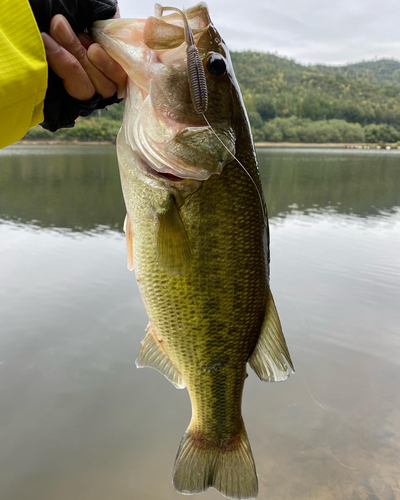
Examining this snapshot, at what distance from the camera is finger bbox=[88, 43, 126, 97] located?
4.32ft

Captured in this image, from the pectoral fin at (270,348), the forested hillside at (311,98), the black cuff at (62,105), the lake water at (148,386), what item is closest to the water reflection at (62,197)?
the lake water at (148,386)

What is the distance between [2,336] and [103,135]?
4604 centimetres

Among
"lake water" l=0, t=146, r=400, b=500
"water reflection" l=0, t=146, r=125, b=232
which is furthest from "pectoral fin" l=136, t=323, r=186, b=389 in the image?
"water reflection" l=0, t=146, r=125, b=232

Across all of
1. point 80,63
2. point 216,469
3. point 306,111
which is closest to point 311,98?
point 306,111

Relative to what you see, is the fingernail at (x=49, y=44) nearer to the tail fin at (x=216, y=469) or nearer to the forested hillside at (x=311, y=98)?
the tail fin at (x=216, y=469)

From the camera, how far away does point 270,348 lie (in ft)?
5.30

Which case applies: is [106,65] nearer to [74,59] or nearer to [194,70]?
[74,59]

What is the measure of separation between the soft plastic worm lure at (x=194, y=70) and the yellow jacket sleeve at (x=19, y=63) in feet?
1.29

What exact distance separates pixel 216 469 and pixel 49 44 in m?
1.67

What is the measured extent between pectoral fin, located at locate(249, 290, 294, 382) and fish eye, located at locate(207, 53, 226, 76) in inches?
33.0

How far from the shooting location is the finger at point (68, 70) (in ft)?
4.21

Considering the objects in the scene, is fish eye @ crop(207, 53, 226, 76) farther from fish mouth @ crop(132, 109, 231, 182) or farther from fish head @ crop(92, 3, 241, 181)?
fish mouth @ crop(132, 109, 231, 182)

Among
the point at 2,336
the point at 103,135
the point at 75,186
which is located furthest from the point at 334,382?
the point at 103,135

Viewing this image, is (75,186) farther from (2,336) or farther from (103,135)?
(103,135)
